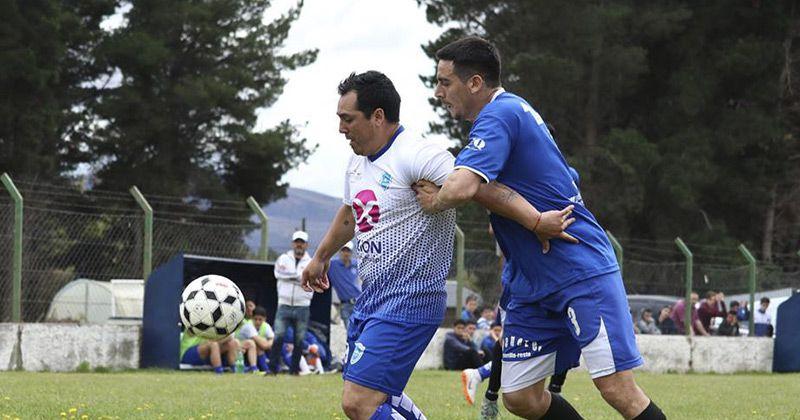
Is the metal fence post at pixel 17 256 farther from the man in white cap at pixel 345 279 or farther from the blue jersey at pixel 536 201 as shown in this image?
the blue jersey at pixel 536 201

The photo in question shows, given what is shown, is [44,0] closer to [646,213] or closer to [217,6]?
[217,6]

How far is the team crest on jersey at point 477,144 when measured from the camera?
5.84 m

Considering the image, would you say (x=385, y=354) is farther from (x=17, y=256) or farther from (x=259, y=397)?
(x=17, y=256)

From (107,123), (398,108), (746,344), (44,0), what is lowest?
(746,344)

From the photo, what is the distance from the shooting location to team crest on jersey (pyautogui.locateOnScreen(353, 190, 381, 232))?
6.24 m

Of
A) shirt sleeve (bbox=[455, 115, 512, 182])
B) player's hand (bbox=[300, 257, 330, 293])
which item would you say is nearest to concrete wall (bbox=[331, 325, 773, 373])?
player's hand (bbox=[300, 257, 330, 293])

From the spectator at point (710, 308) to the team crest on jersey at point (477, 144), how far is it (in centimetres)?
1848

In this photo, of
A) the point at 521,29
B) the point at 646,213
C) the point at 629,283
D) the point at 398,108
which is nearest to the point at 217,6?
the point at 521,29

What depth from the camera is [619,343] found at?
5.86m

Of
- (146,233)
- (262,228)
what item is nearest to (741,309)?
(262,228)

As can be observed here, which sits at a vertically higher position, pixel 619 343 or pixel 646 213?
pixel 646 213

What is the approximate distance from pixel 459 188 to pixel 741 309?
20.1 meters

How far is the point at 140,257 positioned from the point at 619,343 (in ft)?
41.7

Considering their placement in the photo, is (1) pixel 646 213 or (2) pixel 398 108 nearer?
(2) pixel 398 108
